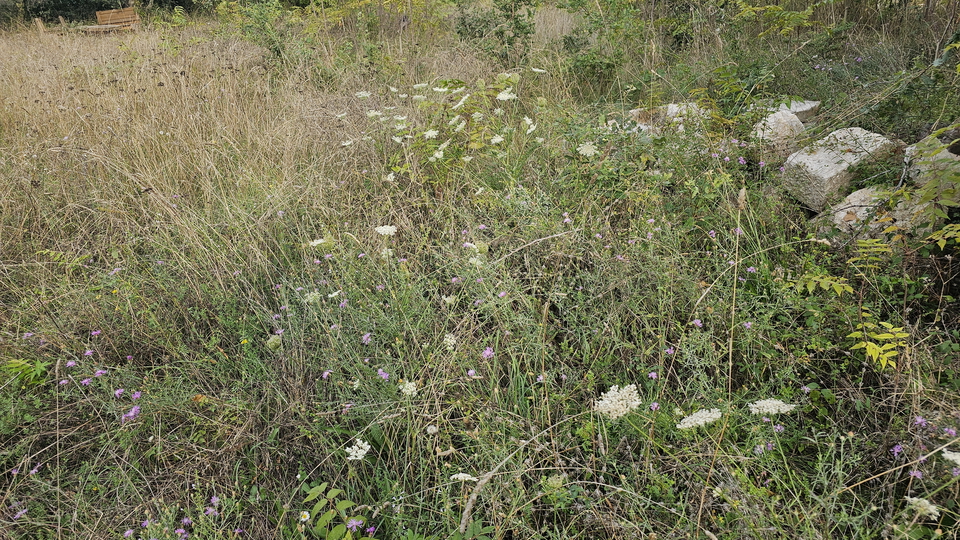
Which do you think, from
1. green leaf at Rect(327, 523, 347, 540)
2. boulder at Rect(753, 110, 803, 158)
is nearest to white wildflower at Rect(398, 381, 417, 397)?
green leaf at Rect(327, 523, 347, 540)

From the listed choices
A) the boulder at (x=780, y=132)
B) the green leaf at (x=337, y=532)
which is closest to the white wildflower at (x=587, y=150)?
the boulder at (x=780, y=132)

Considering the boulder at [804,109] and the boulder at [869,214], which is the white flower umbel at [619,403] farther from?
the boulder at [804,109]

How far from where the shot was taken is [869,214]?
2324 millimetres

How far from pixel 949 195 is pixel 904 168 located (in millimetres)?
446

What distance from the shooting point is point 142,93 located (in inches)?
178

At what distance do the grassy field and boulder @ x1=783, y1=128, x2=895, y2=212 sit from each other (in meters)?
0.09

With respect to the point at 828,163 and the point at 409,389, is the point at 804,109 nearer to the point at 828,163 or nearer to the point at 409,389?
the point at 828,163

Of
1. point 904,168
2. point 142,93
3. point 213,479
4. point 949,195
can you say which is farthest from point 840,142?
point 142,93

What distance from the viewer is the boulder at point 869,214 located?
7.47 ft

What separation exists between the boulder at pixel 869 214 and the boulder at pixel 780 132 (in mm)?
569

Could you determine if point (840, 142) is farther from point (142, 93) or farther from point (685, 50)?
point (142, 93)

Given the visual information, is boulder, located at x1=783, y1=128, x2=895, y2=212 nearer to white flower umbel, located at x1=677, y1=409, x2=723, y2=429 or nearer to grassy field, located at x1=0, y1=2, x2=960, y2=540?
grassy field, located at x1=0, y1=2, x2=960, y2=540

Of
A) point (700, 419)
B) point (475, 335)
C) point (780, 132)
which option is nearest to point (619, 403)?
point (700, 419)

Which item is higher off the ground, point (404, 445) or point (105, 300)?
point (105, 300)
